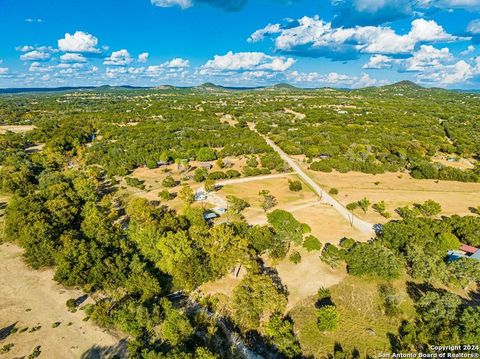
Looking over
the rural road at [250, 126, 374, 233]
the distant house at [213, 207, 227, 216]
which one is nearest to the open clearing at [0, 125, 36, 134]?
the rural road at [250, 126, 374, 233]

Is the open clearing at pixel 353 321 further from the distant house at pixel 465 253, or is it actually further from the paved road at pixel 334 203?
the paved road at pixel 334 203

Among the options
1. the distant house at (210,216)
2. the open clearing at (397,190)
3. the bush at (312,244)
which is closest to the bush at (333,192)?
the open clearing at (397,190)

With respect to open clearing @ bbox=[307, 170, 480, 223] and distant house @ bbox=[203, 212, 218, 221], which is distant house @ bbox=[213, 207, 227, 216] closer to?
distant house @ bbox=[203, 212, 218, 221]

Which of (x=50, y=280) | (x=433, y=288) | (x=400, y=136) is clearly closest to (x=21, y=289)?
(x=50, y=280)

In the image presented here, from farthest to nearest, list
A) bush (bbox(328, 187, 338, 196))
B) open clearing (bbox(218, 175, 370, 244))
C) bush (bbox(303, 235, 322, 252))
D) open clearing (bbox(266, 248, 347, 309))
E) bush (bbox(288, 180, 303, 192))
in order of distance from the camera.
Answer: bush (bbox(288, 180, 303, 192))
bush (bbox(328, 187, 338, 196))
open clearing (bbox(218, 175, 370, 244))
bush (bbox(303, 235, 322, 252))
open clearing (bbox(266, 248, 347, 309))

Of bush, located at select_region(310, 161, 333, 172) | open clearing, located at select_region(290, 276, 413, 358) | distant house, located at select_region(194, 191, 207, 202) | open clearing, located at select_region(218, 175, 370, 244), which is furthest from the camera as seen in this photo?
bush, located at select_region(310, 161, 333, 172)

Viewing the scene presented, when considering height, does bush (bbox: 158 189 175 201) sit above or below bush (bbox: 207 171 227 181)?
above
